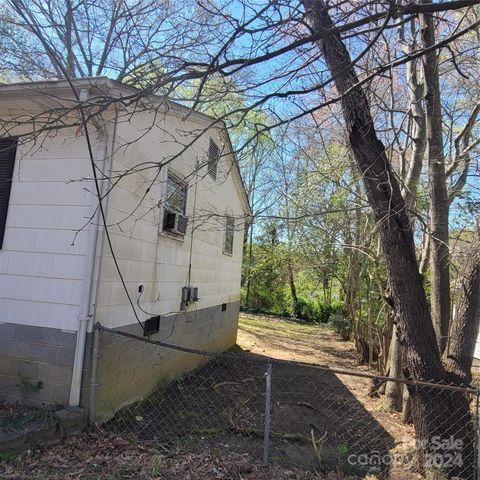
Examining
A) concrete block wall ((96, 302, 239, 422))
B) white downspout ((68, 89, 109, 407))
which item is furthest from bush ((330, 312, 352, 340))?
white downspout ((68, 89, 109, 407))

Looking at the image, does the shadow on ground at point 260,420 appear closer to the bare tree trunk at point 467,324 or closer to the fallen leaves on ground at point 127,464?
the fallen leaves on ground at point 127,464

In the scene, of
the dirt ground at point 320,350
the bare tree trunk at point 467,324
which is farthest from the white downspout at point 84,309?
the dirt ground at point 320,350

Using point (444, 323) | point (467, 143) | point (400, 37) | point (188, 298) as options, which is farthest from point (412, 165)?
point (188, 298)

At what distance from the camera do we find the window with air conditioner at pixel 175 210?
6.66 m

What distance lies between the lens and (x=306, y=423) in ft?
20.0

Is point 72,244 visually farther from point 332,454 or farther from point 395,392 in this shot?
point 395,392

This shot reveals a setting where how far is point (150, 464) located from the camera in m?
3.95

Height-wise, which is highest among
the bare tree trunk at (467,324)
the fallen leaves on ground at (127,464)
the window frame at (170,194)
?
the window frame at (170,194)

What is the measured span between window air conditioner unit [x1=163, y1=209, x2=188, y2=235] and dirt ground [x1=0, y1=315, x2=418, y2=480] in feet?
8.23

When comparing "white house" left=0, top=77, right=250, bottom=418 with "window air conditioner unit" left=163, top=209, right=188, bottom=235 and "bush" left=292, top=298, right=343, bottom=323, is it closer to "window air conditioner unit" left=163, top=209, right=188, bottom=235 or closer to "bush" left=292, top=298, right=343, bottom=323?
"window air conditioner unit" left=163, top=209, right=188, bottom=235

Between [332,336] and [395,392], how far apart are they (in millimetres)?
10915

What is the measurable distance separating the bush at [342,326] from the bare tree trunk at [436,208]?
11.3 m

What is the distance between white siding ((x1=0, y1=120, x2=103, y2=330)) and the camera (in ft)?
15.2

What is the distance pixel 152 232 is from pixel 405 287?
344cm
